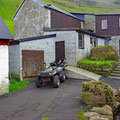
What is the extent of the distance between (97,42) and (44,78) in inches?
490

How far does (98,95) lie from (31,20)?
1537 centimetres

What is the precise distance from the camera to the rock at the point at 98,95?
5820 millimetres

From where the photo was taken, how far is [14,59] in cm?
1178

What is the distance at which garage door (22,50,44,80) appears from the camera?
11586mm

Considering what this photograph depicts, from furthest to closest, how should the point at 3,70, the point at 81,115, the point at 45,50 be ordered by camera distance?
the point at 45,50, the point at 3,70, the point at 81,115

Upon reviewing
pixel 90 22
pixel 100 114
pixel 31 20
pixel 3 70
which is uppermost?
pixel 90 22

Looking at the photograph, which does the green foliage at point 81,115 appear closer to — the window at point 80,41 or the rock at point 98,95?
the rock at point 98,95

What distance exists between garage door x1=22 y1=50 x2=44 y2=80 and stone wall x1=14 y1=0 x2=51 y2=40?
5586 mm

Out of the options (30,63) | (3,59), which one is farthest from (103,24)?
(3,59)

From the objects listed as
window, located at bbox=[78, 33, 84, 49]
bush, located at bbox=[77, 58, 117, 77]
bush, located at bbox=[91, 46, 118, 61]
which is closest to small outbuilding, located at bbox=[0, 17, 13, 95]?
bush, located at bbox=[77, 58, 117, 77]

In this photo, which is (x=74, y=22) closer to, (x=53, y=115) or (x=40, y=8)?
(x=40, y=8)

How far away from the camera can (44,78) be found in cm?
910

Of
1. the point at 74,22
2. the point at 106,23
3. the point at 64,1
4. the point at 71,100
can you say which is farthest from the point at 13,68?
the point at 64,1

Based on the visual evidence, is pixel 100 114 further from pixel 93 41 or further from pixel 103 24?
pixel 103 24
